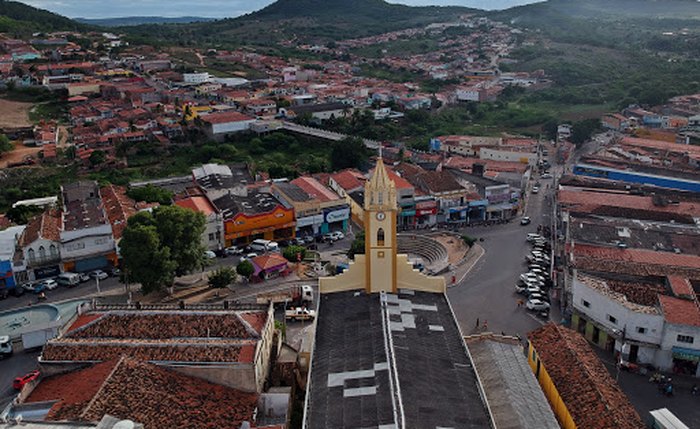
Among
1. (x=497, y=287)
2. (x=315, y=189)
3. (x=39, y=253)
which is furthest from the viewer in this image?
(x=315, y=189)

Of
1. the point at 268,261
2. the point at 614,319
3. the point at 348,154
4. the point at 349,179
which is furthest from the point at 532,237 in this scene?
the point at 348,154

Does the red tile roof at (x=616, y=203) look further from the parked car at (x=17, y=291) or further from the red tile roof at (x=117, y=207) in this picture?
the parked car at (x=17, y=291)

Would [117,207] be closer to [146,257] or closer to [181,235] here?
[181,235]

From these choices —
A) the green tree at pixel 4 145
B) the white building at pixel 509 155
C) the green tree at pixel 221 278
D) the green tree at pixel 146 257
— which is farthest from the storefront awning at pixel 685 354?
the green tree at pixel 4 145

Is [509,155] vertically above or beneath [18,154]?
beneath

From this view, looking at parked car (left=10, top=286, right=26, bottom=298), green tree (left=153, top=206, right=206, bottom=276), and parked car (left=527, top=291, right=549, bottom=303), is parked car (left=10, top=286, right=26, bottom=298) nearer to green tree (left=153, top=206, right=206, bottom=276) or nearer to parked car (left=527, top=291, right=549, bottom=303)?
green tree (left=153, top=206, right=206, bottom=276)

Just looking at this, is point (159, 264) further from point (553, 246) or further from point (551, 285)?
point (553, 246)

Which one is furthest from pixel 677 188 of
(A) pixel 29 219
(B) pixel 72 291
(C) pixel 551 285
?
(A) pixel 29 219
